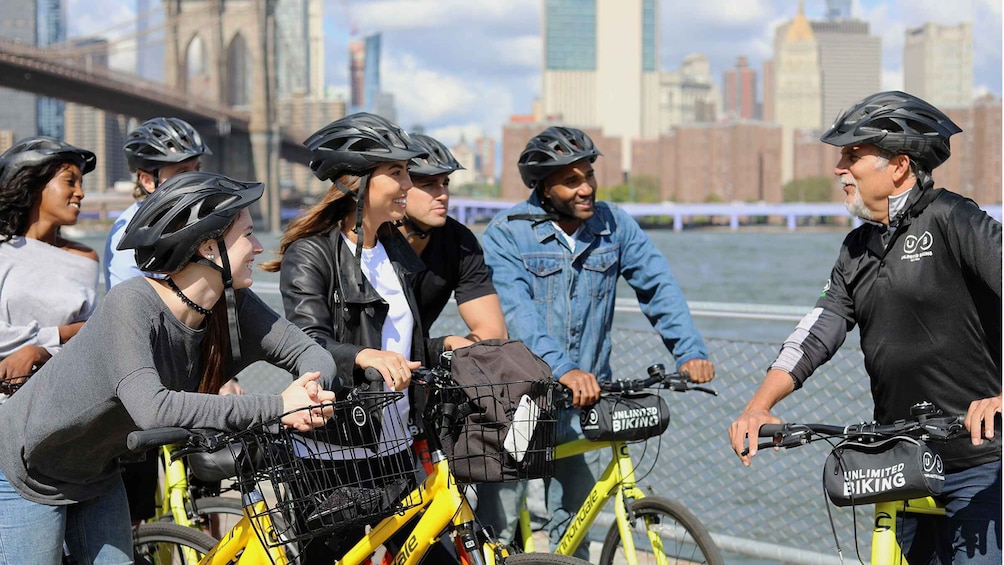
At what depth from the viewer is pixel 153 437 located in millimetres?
2242

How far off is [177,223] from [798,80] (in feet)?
609

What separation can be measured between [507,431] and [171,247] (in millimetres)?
814

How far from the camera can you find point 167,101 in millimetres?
44938

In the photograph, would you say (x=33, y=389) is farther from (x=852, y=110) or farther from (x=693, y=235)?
(x=693, y=235)

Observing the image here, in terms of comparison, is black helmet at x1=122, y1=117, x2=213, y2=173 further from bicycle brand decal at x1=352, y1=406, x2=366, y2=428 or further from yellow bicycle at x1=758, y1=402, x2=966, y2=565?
yellow bicycle at x1=758, y1=402, x2=966, y2=565

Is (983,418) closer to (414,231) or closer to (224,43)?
(414,231)

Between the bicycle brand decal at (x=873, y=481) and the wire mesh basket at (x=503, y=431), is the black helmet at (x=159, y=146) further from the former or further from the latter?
the bicycle brand decal at (x=873, y=481)

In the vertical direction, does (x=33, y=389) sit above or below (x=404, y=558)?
above

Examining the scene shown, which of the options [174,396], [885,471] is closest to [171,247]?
[174,396]

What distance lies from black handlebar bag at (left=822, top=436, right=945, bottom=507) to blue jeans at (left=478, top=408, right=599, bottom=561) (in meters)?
1.34

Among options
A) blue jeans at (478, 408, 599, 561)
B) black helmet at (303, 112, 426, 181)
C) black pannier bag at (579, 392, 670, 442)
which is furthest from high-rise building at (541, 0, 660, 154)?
black helmet at (303, 112, 426, 181)

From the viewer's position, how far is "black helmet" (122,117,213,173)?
13.8 ft

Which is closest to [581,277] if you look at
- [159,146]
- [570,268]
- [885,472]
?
[570,268]

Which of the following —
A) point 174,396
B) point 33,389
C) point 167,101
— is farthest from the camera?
point 167,101
